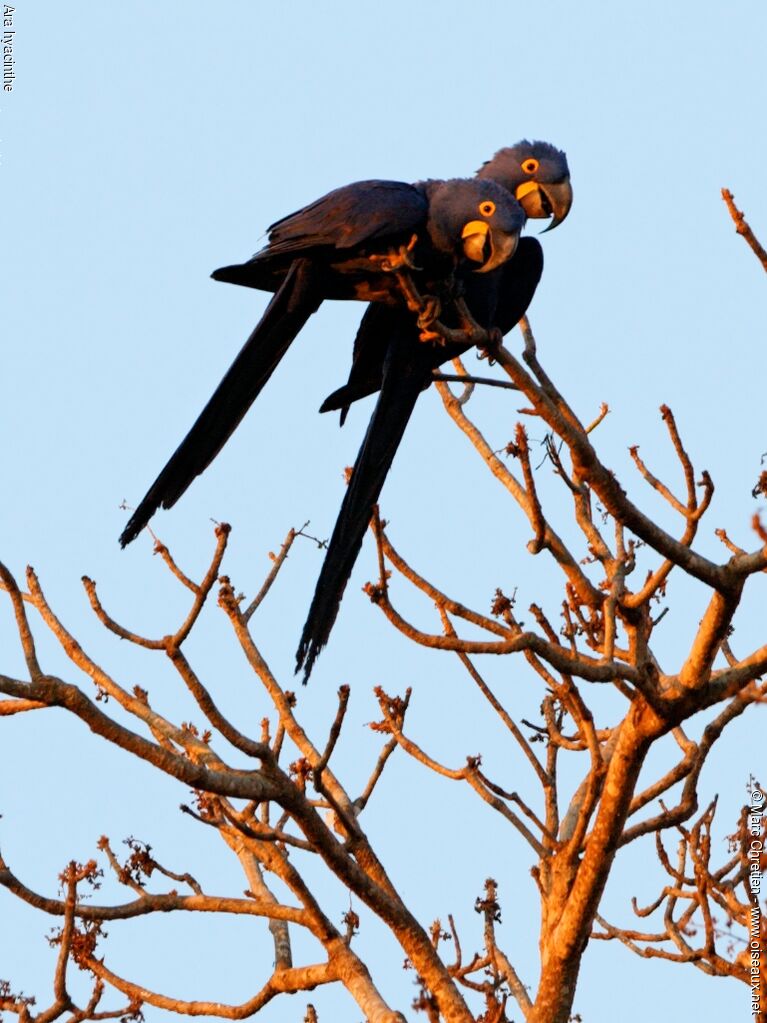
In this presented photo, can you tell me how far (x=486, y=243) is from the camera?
5.58 m

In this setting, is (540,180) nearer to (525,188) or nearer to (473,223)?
(525,188)

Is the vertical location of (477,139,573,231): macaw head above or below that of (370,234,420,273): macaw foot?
above

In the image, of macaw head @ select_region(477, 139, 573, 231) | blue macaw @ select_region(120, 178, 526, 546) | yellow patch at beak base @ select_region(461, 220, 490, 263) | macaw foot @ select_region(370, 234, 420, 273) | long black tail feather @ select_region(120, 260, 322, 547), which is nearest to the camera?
macaw foot @ select_region(370, 234, 420, 273)

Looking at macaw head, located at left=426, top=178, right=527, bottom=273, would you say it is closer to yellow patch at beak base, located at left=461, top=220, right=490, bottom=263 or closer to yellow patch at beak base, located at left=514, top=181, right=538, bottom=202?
yellow patch at beak base, located at left=461, top=220, right=490, bottom=263

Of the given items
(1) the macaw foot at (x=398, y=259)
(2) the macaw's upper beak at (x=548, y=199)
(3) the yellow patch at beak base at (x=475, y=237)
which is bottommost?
(1) the macaw foot at (x=398, y=259)

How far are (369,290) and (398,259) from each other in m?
0.95

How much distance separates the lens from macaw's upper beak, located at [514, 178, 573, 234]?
22.2 feet

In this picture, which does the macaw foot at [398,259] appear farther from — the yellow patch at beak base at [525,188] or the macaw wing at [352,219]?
the yellow patch at beak base at [525,188]

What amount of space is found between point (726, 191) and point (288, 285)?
250 cm

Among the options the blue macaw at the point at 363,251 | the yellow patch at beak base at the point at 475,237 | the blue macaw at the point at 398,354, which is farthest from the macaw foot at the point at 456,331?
the yellow patch at beak base at the point at 475,237

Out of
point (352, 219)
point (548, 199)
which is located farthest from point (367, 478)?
point (548, 199)

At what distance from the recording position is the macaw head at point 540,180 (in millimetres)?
6781

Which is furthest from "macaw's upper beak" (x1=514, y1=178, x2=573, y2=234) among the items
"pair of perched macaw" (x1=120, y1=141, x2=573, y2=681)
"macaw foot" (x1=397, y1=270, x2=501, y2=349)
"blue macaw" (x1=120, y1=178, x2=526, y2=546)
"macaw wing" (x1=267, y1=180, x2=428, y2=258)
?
"macaw foot" (x1=397, y1=270, x2=501, y2=349)

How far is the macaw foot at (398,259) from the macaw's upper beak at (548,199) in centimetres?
143
